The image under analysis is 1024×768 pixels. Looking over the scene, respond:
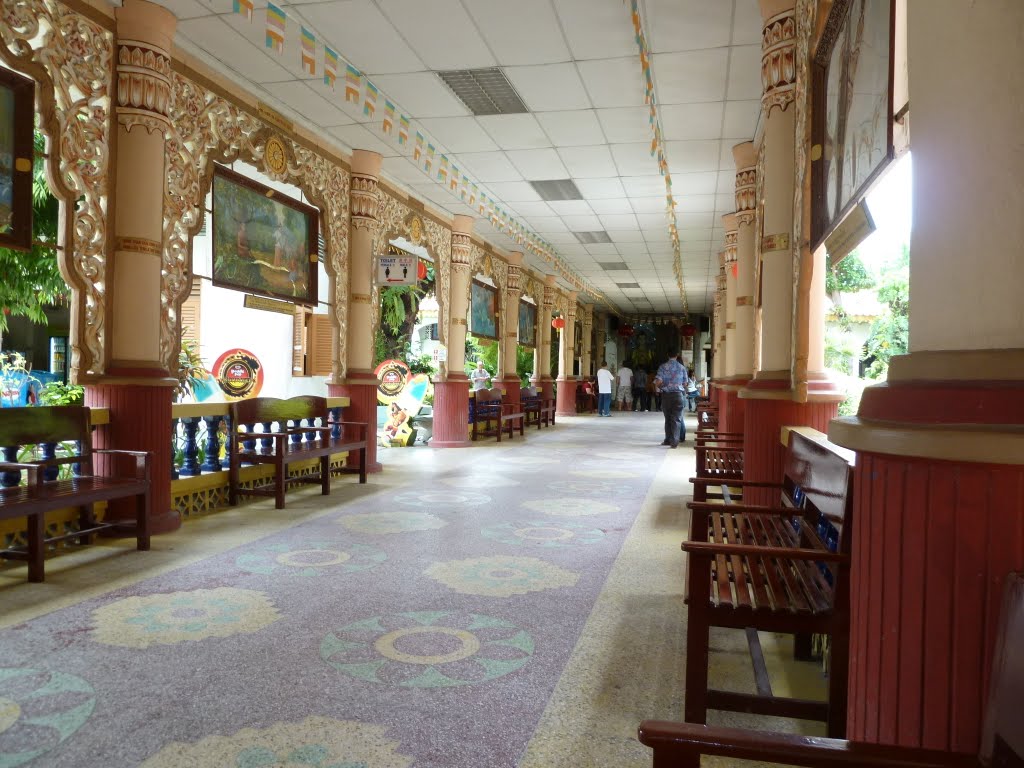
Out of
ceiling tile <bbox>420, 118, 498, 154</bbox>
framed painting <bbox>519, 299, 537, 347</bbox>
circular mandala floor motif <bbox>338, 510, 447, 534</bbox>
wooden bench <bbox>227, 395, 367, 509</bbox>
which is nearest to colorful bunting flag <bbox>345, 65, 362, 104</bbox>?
ceiling tile <bbox>420, 118, 498, 154</bbox>

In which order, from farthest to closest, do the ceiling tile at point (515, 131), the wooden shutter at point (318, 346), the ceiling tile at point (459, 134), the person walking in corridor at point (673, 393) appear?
the wooden shutter at point (318, 346), the person walking in corridor at point (673, 393), the ceiling tile at point (459, 134), the ceiling tile at point (515, 131)

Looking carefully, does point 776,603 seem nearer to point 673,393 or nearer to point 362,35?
point 362,35

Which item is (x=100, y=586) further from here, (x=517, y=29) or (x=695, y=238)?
(x=695, y=238)

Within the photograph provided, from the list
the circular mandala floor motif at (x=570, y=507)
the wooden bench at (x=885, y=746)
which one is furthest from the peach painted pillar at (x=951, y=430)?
the circular mandala floor motif at (x=570, y=507)

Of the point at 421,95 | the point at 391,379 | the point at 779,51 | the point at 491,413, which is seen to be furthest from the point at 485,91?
the point at 491,413

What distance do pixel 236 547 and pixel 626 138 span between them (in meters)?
5.10

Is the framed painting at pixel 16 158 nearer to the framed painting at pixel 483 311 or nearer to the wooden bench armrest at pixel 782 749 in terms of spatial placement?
the wooden bench armrest at pixel 782 749

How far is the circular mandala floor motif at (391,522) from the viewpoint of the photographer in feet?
16.7

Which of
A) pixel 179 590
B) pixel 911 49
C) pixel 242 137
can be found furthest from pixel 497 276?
pixel 911 49

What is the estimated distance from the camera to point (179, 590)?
143 inches

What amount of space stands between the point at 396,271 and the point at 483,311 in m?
4.80

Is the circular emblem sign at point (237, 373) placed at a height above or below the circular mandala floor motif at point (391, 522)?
above

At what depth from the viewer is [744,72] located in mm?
5605

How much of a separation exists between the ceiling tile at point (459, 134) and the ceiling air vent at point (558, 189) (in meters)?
1.37
